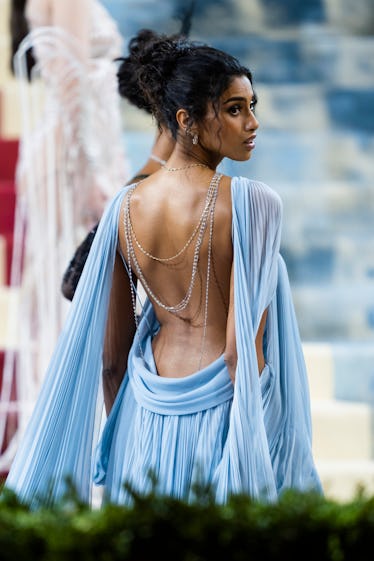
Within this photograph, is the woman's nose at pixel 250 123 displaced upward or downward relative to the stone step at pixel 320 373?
upward

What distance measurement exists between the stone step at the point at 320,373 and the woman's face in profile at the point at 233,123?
115 inches

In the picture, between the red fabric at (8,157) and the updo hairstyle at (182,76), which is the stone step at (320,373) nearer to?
the red fabric at (8,157)

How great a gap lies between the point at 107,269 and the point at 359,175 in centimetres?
402

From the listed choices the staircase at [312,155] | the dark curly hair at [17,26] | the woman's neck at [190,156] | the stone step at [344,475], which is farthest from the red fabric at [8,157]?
the woman's neck at [190,156]

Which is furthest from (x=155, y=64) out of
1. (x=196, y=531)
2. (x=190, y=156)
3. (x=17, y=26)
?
(x=17, y=26)

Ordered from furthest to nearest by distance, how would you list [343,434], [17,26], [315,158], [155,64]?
1. [315,158]
2. [17,26]
3. [343,434]
4. [155,64]

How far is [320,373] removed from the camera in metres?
5.68

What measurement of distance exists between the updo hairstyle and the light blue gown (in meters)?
0.19

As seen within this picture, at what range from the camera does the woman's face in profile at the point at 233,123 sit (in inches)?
109

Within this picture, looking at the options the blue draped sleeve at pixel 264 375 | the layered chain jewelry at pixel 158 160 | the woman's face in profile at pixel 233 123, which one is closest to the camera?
the blue draped sleeve at pixel 264 375

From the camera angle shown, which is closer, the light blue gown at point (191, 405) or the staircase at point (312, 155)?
the light blue gown at point (191, 405)

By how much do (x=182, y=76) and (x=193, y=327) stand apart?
54cm

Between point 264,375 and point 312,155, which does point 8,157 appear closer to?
point 312,155

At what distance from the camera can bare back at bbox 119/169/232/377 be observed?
2.76 meters
